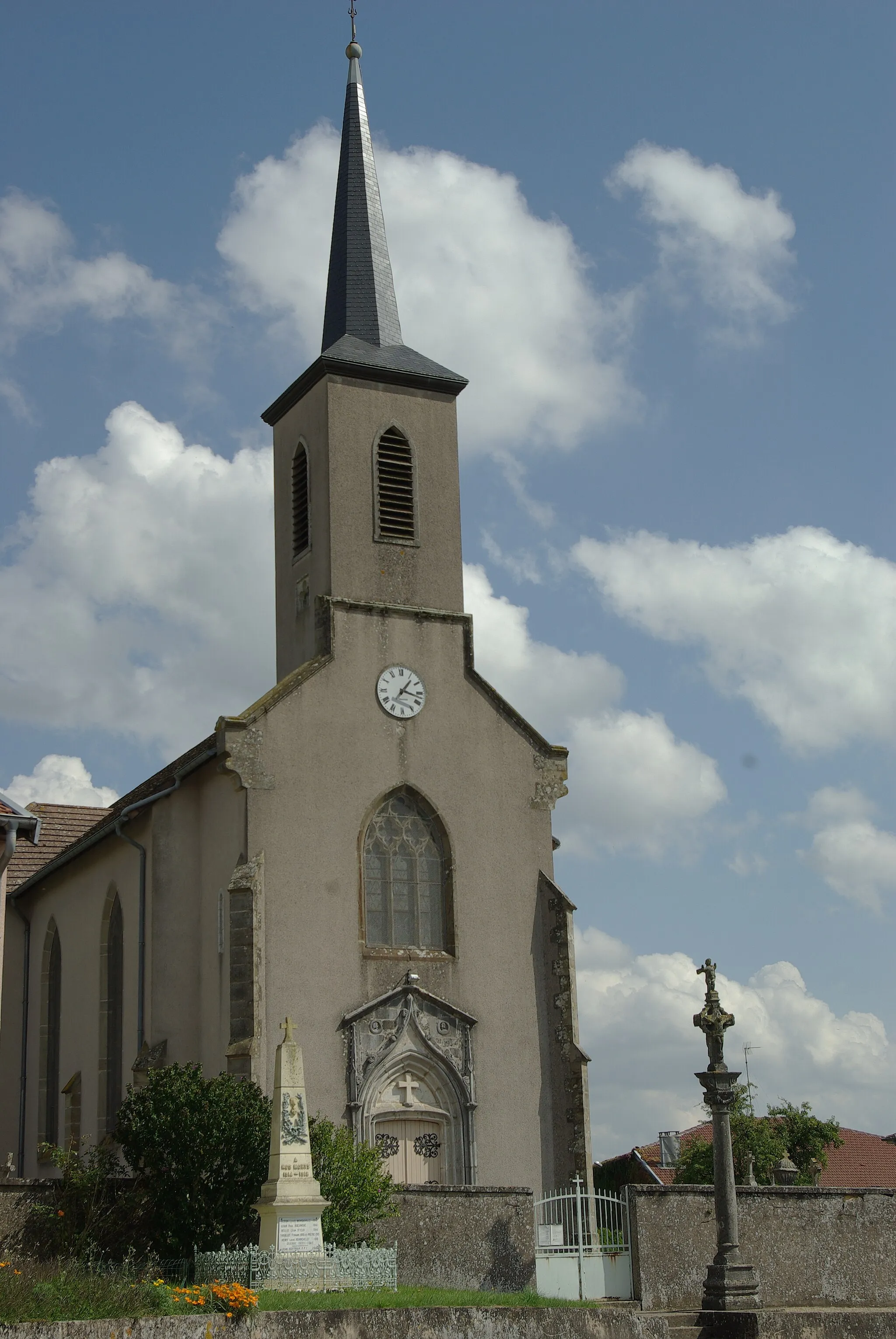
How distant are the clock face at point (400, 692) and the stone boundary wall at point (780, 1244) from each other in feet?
32.5

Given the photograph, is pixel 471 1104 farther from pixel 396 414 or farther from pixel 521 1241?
pixel 396 414

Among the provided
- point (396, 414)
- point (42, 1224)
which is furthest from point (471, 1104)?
point (396, 414)

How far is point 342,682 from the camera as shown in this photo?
26.2 meters

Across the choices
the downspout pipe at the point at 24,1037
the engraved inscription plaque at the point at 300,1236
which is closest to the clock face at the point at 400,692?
the downspout pipe at the point at 24,1037

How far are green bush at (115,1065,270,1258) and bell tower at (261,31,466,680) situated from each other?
29.7 ft

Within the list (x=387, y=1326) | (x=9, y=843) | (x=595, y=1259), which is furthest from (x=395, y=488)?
(x=387, y=1326)

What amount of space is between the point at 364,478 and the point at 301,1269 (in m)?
15.0

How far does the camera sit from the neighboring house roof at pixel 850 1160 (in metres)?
44.5

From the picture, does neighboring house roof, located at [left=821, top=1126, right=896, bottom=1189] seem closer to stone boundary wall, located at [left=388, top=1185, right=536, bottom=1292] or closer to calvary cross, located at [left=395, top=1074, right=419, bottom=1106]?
calvary cross, located at [left=395, top=1074, right=419, bottom=1106]

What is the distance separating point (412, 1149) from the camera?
24391 millimetres

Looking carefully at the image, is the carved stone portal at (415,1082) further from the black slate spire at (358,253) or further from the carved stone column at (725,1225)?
the black slate spire at (358,253)

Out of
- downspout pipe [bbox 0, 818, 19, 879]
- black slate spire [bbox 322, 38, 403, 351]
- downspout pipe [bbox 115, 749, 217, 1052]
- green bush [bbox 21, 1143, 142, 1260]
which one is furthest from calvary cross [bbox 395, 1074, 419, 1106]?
black slate spire [bbox 322, 38, 403, 351]

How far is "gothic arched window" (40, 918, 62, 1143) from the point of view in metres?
31.8

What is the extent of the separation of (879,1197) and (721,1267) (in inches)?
146
